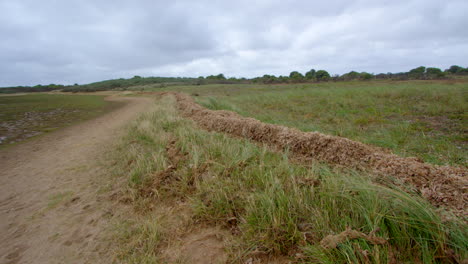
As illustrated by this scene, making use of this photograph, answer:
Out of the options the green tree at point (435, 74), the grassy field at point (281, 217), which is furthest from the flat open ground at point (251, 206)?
the green tree at point (435, 74)

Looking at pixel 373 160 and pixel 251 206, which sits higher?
pixel 373 160

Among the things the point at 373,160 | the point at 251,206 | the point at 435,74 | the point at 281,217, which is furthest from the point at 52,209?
the point at 435,74

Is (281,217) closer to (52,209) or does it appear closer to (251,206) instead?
(251,206)

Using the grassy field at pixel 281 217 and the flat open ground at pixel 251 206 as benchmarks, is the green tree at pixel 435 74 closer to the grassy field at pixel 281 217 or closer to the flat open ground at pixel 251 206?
the flat open ground at pixel 251 206

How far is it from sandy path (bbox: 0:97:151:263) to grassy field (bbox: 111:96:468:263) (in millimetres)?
352

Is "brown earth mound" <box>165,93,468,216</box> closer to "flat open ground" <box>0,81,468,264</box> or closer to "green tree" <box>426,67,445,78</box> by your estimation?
"flat open ground" <box>0,81,468,264</box>

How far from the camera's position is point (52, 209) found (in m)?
2.75

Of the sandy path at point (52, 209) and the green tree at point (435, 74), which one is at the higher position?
the green tree at point (435, 74)

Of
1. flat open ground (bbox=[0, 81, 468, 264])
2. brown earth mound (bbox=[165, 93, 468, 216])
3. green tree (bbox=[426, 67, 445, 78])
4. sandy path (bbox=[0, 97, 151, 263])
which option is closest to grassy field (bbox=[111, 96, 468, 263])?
flat open ground (bbox=[0, 81, 468, 264])

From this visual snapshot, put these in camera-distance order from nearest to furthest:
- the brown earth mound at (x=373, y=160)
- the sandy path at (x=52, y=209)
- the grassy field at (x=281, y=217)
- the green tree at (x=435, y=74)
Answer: the grassy field at (x=281, y=217) → the brown earth mound at (x=373, y=160) → the sandy path at (x=52, y=209) → the green tree at (x=435, y=74)

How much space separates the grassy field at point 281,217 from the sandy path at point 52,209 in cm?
35

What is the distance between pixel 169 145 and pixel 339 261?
3561 mm

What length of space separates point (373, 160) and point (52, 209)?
412 cm

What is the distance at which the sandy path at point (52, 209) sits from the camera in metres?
2.03
